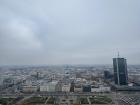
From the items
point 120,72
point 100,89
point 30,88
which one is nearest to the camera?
point 100,89

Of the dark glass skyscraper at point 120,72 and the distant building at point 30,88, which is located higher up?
the dark glass skyscraper at point 120,72

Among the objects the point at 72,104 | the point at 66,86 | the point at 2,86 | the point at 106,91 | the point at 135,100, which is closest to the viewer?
the point at 72,104

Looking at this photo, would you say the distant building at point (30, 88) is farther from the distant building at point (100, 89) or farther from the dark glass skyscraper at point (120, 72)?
the dark glass skyscraper at point (120, 72)

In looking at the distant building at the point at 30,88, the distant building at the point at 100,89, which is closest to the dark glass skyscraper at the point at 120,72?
the distant building at the point at 100,89

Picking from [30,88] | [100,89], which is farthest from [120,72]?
[30,88]

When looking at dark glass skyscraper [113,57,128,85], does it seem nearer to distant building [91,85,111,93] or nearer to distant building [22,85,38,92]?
distant building [91,85,111,93]

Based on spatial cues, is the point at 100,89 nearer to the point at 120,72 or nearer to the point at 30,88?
the point at 120,72

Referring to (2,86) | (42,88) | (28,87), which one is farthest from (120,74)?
(2,86)

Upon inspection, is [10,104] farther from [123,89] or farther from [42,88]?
[123,89]
